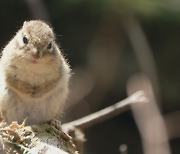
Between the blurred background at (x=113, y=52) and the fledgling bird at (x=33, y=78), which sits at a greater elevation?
the blurred background at (x=113, y=52)

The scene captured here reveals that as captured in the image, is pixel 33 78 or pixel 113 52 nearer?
pixel 33 78

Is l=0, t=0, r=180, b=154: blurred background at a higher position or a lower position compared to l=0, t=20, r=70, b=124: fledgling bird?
higher

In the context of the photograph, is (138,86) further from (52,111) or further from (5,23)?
(52,111)

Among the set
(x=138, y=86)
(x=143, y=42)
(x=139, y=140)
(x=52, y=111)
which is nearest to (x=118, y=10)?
(x=143, y=42)

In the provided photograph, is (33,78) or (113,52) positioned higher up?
(113,52)

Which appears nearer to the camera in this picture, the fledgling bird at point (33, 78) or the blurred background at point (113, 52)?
the fledgling bird at point (33, 78)
